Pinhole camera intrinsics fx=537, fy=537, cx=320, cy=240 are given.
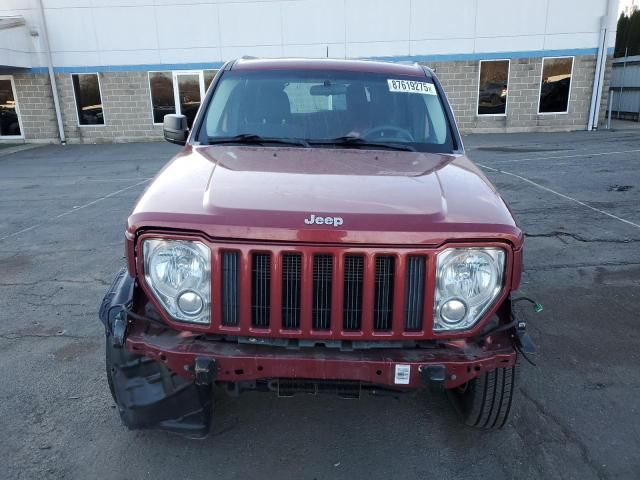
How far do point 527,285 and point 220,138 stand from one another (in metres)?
3.35

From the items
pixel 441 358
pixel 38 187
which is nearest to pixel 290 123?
pixel 441 358

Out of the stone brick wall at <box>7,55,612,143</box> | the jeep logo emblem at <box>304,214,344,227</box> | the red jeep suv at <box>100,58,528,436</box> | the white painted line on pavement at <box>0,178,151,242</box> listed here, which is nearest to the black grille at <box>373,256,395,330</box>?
the red jeep suv at <box>100,58,528,436</box>

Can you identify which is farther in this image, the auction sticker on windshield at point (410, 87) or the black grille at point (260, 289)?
the auction sticker on windshield at point (410, 87)

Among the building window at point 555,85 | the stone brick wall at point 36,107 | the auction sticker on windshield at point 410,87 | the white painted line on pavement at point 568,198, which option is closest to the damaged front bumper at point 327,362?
the auction sticker on windshield at point 410,87

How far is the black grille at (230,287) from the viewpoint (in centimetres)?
233

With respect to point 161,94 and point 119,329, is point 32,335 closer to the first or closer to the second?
point 119,329

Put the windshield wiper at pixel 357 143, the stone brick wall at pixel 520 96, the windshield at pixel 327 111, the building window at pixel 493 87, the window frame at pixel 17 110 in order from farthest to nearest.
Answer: the window frame at pixel 17 110, the building window at pixel 493 87, the stone brick wall at pixel 520 96, the windshield at pixel 327 111, the windshield wiper at pixel 357 143

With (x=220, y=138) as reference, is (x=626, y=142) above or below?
below

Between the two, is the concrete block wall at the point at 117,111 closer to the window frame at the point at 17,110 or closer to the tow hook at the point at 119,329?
the window frame at the point at 17,110

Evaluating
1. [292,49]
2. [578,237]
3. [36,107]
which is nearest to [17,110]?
[36,107]

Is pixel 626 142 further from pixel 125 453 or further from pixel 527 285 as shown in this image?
pixel 125 453

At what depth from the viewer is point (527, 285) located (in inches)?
205

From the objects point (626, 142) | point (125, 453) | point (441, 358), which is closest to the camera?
point (441, 358)

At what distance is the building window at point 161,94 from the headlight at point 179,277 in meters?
18.1
